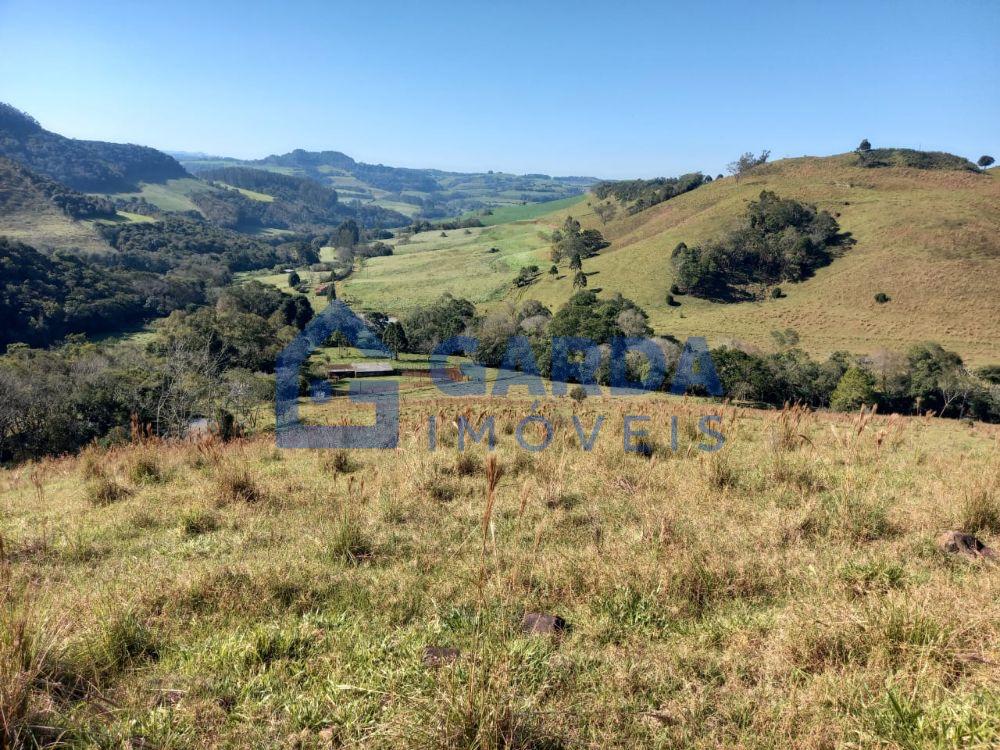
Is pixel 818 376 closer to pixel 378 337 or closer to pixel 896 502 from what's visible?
pixel 896 502

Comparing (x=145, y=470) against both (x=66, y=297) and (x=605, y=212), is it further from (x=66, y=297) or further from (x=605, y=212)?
(x=605, y=212)

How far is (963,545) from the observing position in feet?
12.5

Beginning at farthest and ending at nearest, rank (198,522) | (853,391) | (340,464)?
1. (853,391)
2. (340,464)
3. (198,522)

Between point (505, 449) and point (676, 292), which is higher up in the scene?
point (676, 292)

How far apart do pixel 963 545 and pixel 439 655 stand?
3.97 metres

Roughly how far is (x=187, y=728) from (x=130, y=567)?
2195 millimetres

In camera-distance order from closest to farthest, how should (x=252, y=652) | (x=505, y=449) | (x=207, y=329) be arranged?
(x=252, y=652)
(x=505, y=449)
(x=207, y=329)

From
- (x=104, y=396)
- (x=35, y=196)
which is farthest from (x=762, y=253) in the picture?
(x=35, y=196)

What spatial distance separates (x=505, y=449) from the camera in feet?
23.0

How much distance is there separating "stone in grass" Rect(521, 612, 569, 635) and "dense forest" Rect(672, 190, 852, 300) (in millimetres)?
76453

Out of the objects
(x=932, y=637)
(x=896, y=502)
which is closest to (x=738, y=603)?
(x=932, y=637)

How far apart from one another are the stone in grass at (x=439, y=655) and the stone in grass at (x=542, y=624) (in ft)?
1.60

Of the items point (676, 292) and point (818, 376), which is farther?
point (676, 292)

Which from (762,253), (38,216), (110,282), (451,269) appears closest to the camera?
(762,253)
